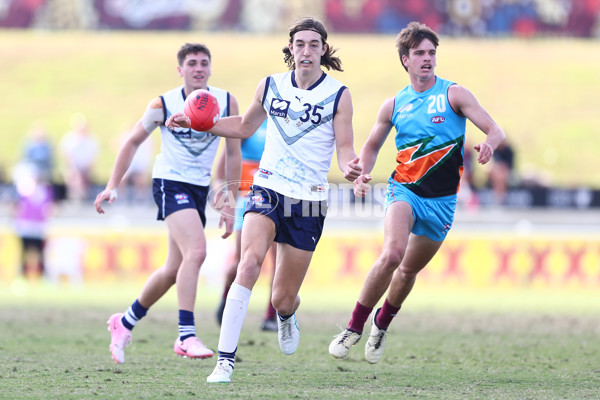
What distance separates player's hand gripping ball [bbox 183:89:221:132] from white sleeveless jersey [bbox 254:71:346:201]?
0.43m

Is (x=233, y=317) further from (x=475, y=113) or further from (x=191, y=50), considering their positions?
(x=191, y=50)

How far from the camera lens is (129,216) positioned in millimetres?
19391

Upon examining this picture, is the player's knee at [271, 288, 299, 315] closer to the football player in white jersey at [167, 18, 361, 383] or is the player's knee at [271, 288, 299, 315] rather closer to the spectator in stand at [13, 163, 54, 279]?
the football player in white jersey at [167, 18, 361, 383]

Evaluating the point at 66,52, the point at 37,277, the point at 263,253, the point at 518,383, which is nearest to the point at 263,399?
the point at 263,253

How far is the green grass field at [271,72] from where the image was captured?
30594 mm

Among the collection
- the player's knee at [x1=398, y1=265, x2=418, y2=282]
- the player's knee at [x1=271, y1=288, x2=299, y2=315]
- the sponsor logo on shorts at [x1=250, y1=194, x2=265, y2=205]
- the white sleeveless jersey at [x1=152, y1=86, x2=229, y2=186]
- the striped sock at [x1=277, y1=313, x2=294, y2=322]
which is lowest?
the striped sock at [x1=277, y1=313, x2=294, y2=322]

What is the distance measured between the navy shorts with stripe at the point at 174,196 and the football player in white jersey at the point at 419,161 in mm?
1501

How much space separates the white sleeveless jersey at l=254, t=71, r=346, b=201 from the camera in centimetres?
665

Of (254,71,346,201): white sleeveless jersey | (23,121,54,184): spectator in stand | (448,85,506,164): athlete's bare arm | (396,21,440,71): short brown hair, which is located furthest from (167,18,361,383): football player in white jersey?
(23,121,54,184): spectator in stand

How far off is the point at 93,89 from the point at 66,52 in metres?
2.79

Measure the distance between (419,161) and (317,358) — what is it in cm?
198

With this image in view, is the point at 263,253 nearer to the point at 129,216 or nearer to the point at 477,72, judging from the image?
the point at 129,216

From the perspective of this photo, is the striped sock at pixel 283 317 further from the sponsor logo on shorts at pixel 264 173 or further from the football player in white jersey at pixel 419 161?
the sponsor logo on shorts at pixel 264 173

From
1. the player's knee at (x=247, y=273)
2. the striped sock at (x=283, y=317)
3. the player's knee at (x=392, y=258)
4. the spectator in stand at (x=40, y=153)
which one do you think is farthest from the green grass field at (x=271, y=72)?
the player's knee at (x=247, y=273)
